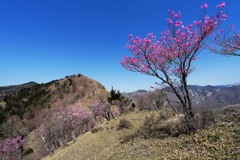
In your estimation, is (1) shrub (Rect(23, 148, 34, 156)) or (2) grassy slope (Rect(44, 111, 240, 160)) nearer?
(2) grassy slope (Rect(44, 111, 240, 160))

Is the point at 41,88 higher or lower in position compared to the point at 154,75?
higher

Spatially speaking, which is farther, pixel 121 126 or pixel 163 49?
pixel 121 126

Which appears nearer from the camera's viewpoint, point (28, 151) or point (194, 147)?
point (194, 147)

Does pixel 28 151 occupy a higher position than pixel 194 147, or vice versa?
pixel 194 147

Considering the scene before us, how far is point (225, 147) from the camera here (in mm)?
7668

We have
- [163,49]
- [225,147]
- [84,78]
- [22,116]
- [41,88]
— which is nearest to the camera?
[225,147]

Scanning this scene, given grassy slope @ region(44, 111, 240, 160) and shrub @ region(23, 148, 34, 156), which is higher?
grassy slope @ region(44, 111, 240, 160)

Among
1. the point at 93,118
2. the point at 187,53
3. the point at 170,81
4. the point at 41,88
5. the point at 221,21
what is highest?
the point at 41,88

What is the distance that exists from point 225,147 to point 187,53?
5767 millimetres

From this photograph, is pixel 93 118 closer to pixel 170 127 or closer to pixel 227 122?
pixel 170 127

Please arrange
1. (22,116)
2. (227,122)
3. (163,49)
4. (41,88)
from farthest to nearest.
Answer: (41,88), (22,116), (163,49), (227,122)

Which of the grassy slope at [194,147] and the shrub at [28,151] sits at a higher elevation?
the grassy slope at [194,147]

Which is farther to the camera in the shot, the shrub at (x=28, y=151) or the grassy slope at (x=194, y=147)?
the shrub at (x=28, y=151)

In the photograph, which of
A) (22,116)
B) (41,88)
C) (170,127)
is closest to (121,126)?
(170,127)
